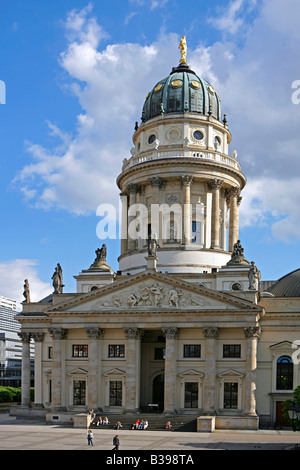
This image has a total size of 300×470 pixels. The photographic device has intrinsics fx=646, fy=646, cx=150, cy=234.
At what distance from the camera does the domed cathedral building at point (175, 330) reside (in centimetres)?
6288

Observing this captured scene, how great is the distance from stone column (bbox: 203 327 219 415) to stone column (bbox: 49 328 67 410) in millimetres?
15079

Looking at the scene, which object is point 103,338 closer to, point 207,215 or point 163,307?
point 163,307

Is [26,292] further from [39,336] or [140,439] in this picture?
[140,439]

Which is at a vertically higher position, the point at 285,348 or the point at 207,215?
the point at 207,215

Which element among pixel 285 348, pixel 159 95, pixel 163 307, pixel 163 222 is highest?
pixel 159 95

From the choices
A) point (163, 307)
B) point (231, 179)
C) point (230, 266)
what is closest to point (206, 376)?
point (163, 307)

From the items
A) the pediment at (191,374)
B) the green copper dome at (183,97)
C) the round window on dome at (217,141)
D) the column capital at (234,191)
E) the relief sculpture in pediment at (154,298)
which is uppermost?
the green copper dome at (183,97)

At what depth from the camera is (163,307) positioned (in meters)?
64.1

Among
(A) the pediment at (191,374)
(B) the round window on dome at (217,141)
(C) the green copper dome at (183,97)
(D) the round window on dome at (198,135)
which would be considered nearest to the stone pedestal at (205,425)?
(A) the pediment at (191,374)

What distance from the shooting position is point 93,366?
6538 cm

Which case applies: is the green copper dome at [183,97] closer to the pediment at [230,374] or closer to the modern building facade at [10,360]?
the pediment at [230,374]

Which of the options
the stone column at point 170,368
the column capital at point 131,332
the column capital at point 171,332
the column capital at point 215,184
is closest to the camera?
the stone column at point 170,368

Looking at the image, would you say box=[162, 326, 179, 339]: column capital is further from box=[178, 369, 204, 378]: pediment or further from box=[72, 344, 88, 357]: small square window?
box=[72, 344, 88, 357]: small square window
